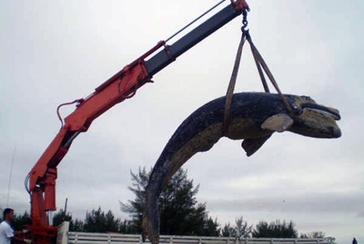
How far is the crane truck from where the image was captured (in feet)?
33.8

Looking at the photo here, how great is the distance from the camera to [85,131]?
35.6 ft

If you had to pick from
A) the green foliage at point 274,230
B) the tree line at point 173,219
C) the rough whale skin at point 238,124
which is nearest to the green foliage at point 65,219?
the tree line at point 173,219

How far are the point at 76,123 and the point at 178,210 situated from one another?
13.8 meters

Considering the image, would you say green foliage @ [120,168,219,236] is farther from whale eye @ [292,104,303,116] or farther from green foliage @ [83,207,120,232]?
whale eye @ [292,104,303,116]

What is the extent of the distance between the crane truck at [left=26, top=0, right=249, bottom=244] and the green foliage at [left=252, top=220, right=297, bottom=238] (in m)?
17.0

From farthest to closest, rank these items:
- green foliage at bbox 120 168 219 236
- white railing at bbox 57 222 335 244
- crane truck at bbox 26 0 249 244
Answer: green foliage at bbox 120 168 219 236 → white railing at bbox 57 222 335 244 → crane truck at bbox 26 0 249 244

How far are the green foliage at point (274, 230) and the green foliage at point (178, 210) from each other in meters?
2.92

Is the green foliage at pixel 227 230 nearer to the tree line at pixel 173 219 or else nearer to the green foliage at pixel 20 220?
the tree line at pixel 173 219

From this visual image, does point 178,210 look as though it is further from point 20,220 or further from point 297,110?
point 297,110

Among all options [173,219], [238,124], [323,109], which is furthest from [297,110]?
[173,219]

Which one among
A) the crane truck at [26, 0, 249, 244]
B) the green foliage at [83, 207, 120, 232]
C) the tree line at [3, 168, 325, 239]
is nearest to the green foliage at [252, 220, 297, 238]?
the tree line at [3, 168, 325, 239]

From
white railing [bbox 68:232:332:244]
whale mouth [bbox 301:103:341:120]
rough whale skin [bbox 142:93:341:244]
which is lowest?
white railing [bbox 68:232:332:244]

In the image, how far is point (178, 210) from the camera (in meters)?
23.4

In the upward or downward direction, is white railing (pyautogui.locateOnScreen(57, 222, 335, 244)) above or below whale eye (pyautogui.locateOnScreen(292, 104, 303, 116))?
below
